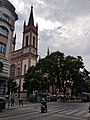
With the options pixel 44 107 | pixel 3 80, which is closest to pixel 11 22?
pixel 3 80

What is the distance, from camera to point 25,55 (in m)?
61.1

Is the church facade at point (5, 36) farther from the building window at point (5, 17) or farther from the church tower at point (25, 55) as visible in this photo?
the church tower at point (25, 55)

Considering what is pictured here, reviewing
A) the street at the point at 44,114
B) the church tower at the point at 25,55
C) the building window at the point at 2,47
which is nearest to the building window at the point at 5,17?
the building window at the point at 2,47

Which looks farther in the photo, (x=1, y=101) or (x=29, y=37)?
(x=29, y=37)

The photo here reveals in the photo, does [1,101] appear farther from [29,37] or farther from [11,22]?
[29,37]

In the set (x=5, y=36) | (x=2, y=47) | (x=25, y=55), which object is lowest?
(x=2, y=47)

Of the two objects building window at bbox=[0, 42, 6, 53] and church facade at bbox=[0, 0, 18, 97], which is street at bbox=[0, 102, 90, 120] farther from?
building window at bbox=[0, 42, 6, 53]

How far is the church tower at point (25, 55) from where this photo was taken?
197 feet

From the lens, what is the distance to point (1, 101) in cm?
2086

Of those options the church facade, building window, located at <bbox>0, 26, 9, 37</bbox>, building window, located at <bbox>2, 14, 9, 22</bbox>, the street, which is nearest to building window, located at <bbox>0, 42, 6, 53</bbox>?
the church facade

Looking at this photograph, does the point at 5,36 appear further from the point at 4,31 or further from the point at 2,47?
the point at 2,47

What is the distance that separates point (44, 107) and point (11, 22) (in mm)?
16921

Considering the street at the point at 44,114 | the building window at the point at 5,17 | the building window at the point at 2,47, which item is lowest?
the street at the point at 44,114

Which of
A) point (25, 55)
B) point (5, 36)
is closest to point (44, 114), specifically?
point (5, 36)
